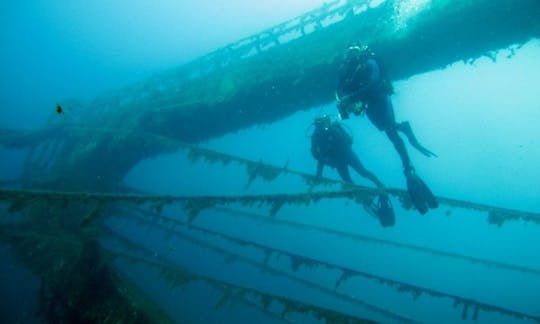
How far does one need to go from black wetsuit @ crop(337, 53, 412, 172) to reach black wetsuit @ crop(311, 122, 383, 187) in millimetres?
1215

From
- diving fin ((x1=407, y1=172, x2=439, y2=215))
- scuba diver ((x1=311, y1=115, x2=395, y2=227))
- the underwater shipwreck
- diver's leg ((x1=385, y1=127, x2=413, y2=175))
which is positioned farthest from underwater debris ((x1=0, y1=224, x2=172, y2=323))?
scuba diver ((x1=311, y1=115, x2=395, y2=227))

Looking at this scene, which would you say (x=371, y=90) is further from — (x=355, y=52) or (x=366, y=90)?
(x=355, y=52)

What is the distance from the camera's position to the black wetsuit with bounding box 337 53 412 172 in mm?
5562

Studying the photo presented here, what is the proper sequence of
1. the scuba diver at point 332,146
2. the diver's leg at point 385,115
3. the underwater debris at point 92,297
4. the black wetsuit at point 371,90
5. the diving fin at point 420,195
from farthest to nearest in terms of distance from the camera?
the scuba diver at point 332,146, the diver's leg at point 385,115, the black wetsuit at point 371,90, the diving fin at point 420,195, the underwater debris at point 92,297

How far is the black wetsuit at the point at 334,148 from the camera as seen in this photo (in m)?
7.23

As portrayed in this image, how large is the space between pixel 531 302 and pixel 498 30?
169ft

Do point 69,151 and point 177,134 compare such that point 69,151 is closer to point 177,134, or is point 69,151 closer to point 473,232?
point 177,134

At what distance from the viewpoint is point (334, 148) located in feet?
24.1

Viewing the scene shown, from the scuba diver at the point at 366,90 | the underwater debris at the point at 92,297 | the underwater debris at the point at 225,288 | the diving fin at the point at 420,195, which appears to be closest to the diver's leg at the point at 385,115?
the scuba diver at the point at 366,90

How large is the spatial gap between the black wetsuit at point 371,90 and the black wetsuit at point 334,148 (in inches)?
47.8

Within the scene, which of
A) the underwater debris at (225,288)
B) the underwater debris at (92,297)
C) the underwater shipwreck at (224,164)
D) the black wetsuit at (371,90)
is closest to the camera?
the underwater debris at (92,297)

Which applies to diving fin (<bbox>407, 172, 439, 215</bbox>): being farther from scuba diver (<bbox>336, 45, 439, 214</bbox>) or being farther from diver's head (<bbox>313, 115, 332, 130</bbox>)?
diver's head (<bbox>313, 115, 332, 130</bbox>)

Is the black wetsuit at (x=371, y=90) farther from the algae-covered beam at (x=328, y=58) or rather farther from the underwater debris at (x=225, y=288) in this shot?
the underwater debris at (x=225, y=288)

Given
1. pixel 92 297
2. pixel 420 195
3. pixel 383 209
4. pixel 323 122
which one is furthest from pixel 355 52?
pixel 92 297
